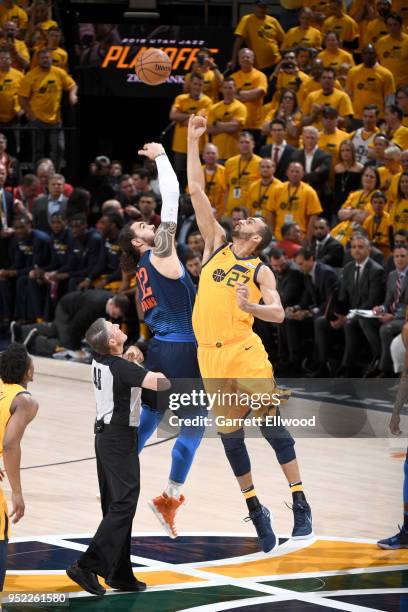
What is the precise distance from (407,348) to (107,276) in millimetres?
8006

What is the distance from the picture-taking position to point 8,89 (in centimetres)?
1853

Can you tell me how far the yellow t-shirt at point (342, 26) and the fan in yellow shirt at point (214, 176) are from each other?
449 centimetres

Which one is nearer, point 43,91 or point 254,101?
point 254,101

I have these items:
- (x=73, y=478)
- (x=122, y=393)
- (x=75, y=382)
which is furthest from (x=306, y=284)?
(x=122, y=393)

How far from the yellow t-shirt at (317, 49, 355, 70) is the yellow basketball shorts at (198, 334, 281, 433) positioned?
10747 mm

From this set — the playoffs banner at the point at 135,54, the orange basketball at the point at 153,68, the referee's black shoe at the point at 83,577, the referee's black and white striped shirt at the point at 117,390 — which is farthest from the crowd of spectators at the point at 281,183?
the referee's black shoe at the point at 83,577

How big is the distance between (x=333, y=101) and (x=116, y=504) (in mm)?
10784

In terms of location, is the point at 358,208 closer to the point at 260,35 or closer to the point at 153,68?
the point at 153,68

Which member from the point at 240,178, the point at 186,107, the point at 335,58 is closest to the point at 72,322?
the point at 240,178

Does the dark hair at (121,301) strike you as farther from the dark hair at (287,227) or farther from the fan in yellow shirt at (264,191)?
the dark hair at (287,227)

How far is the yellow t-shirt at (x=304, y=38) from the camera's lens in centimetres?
1823

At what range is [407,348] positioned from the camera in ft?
23.8

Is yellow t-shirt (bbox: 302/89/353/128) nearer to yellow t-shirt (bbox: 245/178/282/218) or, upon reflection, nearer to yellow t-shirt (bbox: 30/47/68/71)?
yellow t-shirt (bbox: 245/178/282/218)

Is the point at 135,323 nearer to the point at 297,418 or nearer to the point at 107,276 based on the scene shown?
the point at 107,276
